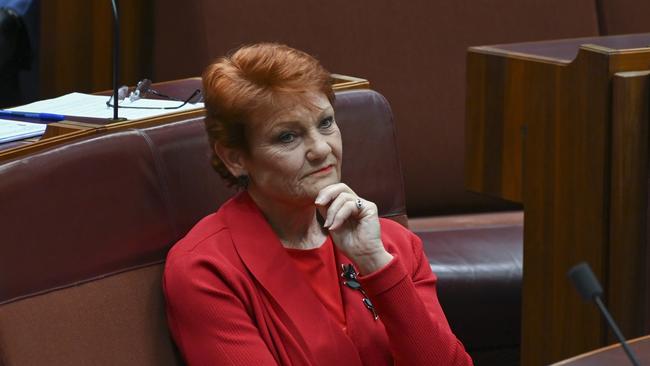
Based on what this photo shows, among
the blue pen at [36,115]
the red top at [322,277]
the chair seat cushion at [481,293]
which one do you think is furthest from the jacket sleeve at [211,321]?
the chair seat cushion at [481,293]

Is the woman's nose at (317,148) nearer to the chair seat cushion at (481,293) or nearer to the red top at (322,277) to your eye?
the red top at (322,277)

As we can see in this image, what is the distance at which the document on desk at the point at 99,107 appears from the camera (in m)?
1.77

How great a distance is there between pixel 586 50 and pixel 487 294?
2.20 feet

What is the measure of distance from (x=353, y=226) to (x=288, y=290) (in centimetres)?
12

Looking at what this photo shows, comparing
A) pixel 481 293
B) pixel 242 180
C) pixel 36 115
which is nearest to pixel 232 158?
pixel 242 180

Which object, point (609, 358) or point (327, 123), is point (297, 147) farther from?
point (609, 358)

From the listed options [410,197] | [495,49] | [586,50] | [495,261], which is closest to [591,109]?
[586,50]

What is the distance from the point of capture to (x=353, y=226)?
5.23 feet

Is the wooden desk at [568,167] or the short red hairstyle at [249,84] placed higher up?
the short red hairstyle at [249,84]

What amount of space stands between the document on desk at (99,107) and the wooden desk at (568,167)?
708 millimetres

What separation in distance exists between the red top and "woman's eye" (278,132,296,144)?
0.15m

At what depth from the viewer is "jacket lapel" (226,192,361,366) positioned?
1.55m

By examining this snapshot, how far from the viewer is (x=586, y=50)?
6.94ft

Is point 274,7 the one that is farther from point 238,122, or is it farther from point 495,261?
point 238,122
